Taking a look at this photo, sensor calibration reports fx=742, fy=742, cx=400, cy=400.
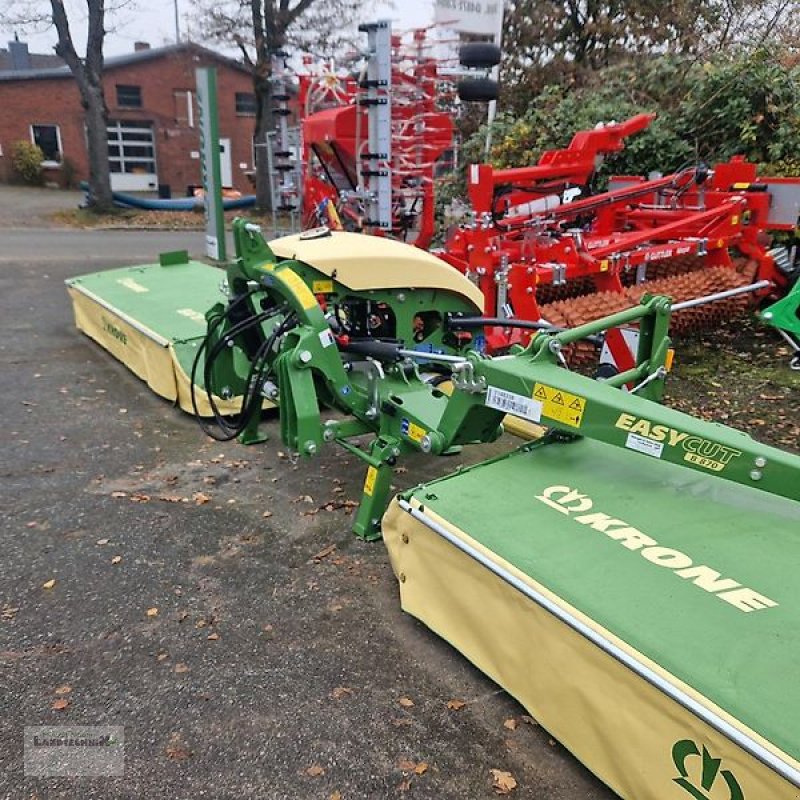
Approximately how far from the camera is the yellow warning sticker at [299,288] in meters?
3.57

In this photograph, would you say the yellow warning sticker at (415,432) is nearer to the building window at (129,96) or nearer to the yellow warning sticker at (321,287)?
the yellow warning sticker at (321,287)

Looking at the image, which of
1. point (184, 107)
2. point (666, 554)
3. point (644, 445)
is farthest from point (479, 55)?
point (184, 107)

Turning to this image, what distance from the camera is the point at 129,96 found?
2948 cm

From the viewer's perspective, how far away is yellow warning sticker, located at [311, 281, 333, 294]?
147 inches

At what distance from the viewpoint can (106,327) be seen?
683 centimetres

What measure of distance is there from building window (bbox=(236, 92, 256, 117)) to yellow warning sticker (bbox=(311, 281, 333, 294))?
97.6ft

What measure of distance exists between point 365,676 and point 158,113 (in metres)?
31.3

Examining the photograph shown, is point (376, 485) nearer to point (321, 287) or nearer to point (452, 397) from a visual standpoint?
point (452, 397)

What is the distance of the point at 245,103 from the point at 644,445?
Result: 104ft

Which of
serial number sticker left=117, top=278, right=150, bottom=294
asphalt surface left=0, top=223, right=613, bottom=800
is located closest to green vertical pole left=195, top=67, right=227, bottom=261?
serial number sticker left=117, top=278, right=150, bottom=294

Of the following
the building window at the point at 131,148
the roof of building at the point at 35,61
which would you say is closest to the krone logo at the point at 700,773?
the building window at the point at 131,148

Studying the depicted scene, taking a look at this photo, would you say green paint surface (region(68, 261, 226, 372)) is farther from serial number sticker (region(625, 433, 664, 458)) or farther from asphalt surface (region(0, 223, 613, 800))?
serial number sticker (region(625, 433, 664, 458))

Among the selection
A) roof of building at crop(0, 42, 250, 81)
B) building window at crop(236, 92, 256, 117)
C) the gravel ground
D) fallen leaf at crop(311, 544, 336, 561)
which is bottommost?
the gravel ground

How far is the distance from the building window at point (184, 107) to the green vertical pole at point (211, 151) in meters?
23.5
